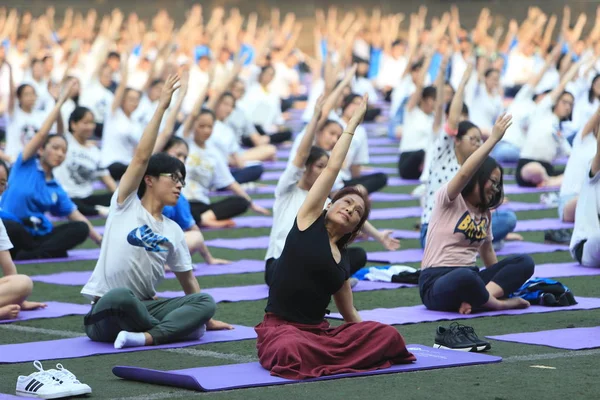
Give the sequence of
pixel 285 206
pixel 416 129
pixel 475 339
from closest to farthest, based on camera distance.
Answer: pixel 475 339 < pixel 285 206 < pixel 416 129

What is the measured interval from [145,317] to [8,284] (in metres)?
1.08

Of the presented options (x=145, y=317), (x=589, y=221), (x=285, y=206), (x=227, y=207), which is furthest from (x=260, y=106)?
(x=145, y=317)

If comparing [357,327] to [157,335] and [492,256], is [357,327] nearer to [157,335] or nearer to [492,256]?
[157,335]

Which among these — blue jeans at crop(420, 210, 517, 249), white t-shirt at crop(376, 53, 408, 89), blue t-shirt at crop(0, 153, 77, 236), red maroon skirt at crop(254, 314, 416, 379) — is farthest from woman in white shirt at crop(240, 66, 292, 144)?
red maroon skirt at crop(254, 314, 416, 379)

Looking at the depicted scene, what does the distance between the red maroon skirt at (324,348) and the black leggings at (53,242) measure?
12.8 feet

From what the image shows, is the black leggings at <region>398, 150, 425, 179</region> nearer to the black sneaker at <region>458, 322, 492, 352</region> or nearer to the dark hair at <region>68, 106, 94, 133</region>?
the dark hair at <region>68, 106, 94, 133</region>

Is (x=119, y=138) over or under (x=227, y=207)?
over

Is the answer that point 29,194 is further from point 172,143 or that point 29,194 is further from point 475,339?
point 475,339

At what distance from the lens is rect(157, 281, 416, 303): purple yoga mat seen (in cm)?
697

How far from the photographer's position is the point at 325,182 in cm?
482

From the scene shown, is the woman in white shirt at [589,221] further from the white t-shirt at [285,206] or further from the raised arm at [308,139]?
the raised arm at [308,139]

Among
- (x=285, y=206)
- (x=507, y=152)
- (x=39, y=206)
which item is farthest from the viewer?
(x=507, y=152)

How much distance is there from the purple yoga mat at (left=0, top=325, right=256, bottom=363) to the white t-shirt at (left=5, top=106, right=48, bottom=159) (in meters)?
6.83

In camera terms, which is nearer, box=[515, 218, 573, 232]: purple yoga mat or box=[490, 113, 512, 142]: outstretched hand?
box=[490, 113, 512, 142]: outstretched hand
